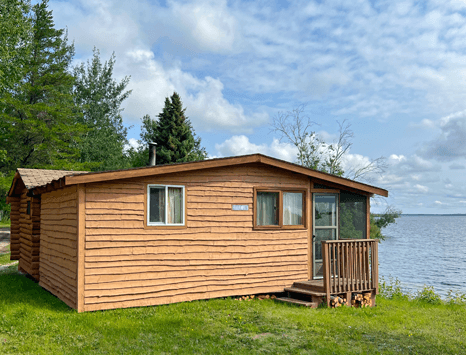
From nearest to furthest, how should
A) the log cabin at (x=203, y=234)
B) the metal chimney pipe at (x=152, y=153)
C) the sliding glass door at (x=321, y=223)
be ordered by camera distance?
the log cabin at (x=203, y=234) → the sliding glass door at (x=321, y=223) → the metal chimney pipe at (x=152, y=153)

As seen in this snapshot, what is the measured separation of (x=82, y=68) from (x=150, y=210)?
98.4ft

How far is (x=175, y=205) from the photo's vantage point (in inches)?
359

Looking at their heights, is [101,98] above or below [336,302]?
above

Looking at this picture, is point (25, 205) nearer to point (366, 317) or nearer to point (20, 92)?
point (366, 317)

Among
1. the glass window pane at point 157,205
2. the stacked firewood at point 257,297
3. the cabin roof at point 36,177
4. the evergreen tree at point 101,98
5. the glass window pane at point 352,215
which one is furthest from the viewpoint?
the evergreen tree at point 101,98

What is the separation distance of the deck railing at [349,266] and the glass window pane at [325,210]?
3.59ft


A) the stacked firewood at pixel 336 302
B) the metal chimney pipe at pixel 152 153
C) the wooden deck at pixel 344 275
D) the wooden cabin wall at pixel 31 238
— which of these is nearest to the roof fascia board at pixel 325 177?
the wooden deck at pixel 344 275

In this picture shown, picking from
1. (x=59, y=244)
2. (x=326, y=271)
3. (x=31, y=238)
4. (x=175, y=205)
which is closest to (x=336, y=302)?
(x=326, y=271)

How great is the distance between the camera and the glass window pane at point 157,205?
348 inches

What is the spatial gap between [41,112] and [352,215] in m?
24.2

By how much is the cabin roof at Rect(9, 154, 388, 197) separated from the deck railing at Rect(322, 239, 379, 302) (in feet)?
5.26

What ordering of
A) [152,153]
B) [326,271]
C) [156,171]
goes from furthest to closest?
[152,153] < [326,271] < [156,171]

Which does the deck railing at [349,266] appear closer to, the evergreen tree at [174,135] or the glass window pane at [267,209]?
the glass window pane at [267,209]

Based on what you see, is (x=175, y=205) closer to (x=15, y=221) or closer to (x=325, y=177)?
(x=325, y=177)
